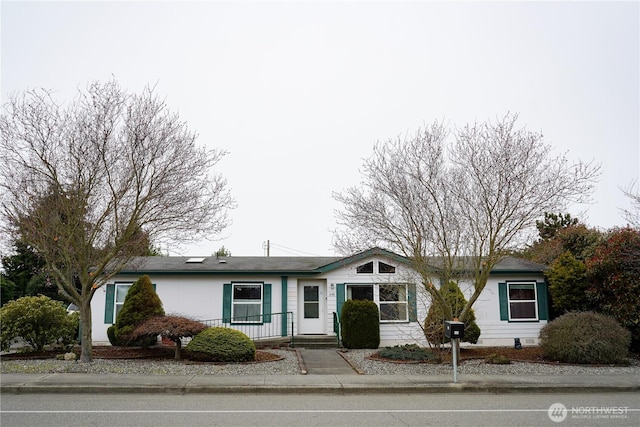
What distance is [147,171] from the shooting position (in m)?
12.9

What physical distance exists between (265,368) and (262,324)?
5.88 m

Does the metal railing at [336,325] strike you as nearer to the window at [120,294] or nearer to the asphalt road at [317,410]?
the asphalt road at [317,410]

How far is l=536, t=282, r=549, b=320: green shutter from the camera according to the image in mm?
18547

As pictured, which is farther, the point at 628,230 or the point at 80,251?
the point at 628,230

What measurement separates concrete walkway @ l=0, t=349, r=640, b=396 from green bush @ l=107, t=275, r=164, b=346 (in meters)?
4.32

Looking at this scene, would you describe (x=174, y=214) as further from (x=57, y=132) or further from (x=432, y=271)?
(x=432, y=271)

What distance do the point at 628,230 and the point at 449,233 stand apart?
6476mm

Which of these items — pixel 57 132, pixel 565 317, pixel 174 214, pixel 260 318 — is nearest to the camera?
pixel 57 132

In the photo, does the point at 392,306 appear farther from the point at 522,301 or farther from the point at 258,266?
the point at 258,266

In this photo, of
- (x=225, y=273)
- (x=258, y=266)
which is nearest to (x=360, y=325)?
(x=258, y=266)

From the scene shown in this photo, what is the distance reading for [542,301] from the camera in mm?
18688

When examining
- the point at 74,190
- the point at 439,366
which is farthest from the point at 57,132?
the point at 439,366

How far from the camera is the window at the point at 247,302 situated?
1838cm

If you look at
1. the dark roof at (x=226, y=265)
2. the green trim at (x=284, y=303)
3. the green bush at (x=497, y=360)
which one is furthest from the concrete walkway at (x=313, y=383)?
the green trim at (x=284, y=303)
